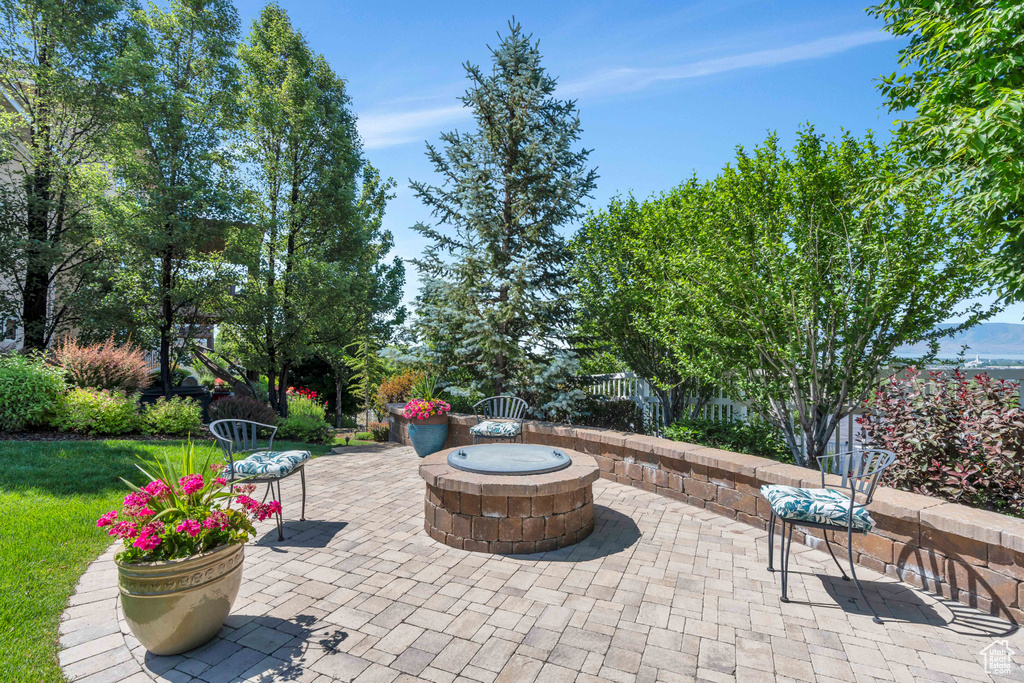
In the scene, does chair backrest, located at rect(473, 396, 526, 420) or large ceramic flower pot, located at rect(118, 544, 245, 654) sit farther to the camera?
chair backrest, located at rect(473, 396, 526, 420)

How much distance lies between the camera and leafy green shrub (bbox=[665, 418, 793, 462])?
18.9 feet

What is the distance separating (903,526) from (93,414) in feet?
34.8

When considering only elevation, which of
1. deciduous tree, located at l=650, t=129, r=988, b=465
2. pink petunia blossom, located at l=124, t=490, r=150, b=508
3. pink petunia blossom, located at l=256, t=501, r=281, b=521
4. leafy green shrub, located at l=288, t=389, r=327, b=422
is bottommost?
leafy green shrub, located at l=288, t=389, r=327, b=422

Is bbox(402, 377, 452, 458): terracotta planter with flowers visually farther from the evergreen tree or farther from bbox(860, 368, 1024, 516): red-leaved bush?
bbox(860, 368, 1024, 516): red-leaved bush

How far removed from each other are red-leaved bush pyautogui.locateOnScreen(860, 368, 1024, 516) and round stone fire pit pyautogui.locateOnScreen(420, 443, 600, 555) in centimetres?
260

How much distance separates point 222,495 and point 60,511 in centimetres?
309

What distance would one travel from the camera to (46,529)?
4.02 m

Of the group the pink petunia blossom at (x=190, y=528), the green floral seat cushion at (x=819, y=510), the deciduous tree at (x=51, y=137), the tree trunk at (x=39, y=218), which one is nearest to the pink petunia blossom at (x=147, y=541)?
the pink petunia blossom at (x=190, y=528)

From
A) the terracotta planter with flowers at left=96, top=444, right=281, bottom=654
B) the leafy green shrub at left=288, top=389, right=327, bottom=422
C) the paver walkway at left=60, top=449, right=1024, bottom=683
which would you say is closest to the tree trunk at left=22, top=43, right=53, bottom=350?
the leafy green shrub at left=288, top=389, right=327, bottom=422

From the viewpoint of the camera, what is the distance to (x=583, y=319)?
26.1 feet

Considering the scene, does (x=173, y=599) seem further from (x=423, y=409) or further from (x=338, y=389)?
(x=338, y=389)

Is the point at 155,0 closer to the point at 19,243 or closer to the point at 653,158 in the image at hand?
the point at 19,243

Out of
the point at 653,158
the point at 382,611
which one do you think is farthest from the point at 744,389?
the point at 382,611

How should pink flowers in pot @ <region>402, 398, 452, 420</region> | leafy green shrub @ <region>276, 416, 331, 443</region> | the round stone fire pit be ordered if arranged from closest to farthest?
the round stone fire pit < pink flowers in pot @ <region>402, 398, 452, 420</region> < leafy green shrub @ <region>276, 416, 331, 443</region>
